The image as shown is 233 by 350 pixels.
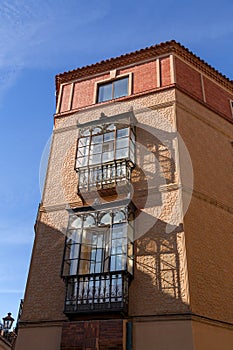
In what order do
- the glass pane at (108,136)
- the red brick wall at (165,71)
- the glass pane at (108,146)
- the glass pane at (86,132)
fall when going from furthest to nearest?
1. the red brick wall at (165,71)
2. the glass pane at (86,132)
3. the glass pane at (108,136)
4. the glass pane at (108,146)

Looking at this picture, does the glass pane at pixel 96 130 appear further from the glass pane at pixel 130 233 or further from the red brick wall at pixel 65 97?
the glass pane at pixel 130 233

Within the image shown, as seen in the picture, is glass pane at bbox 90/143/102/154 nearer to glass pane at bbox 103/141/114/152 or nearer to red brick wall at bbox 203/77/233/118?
glass pane at bbox 103/141/114/152

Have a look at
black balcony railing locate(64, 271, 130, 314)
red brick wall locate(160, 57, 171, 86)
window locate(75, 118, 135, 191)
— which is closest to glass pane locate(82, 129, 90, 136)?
window locate(75, 118, 135, 191)

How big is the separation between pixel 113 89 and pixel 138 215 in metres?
5.24

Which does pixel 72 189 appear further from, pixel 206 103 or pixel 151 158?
pixel 206 103

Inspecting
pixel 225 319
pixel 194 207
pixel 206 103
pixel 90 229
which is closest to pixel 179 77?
pixel 206 103

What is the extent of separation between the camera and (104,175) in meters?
9.73

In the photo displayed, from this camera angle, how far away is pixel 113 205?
8.96 meters

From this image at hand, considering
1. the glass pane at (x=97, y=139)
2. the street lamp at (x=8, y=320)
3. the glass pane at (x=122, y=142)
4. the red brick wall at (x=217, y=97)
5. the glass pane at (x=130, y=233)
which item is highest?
the red brick wall at (x=217, y=97)

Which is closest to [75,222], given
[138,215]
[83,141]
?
[138,215]

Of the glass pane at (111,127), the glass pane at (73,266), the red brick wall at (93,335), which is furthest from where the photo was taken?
the glass pane at (111,127)

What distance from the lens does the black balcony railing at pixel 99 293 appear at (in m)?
7.56

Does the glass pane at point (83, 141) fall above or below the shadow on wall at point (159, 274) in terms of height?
above

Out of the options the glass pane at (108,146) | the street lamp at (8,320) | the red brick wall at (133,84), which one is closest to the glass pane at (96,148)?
the glass pane at (108,146)
